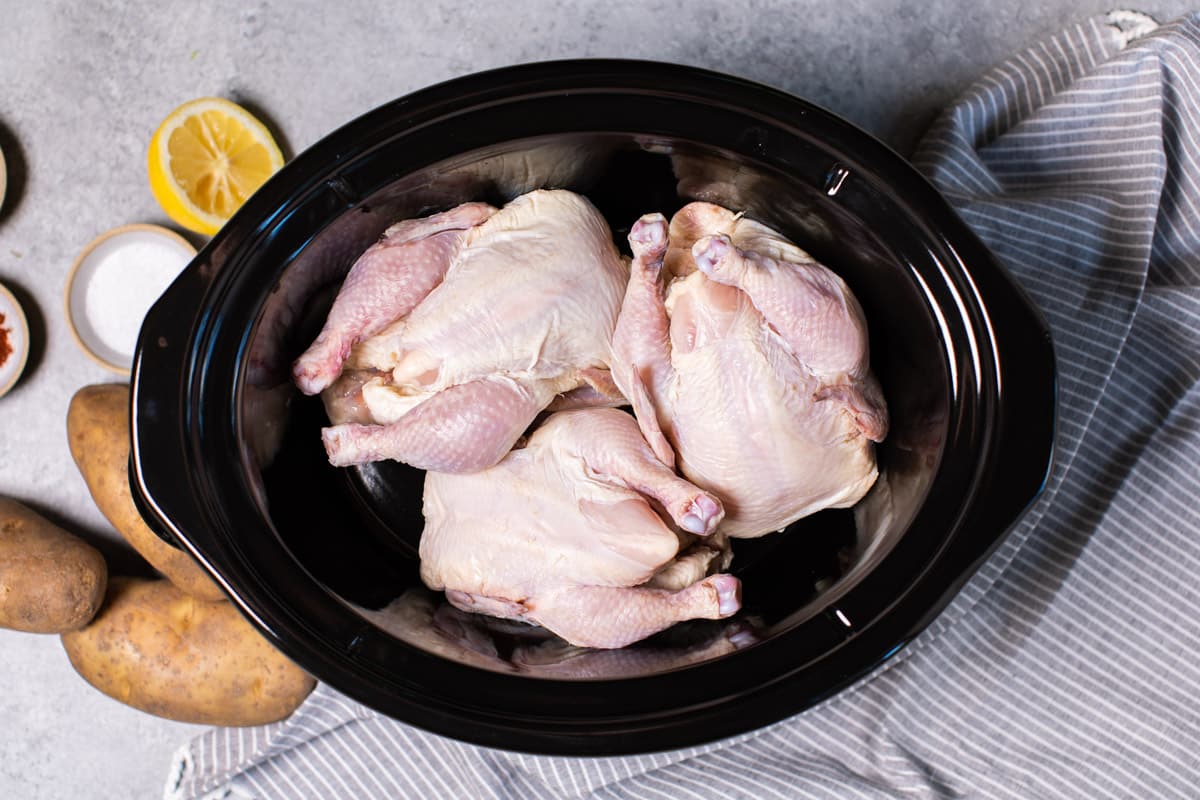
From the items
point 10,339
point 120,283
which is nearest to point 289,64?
point 120,283

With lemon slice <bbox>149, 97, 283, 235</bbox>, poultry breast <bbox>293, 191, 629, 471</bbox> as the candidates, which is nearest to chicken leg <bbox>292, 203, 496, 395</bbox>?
poultry breast <bbox>293, 191, 629, 471</bbox>

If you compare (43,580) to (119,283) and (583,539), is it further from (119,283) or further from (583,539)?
(583,539)

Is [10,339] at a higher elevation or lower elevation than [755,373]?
lower

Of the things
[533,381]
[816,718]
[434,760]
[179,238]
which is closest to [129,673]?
[434,760]

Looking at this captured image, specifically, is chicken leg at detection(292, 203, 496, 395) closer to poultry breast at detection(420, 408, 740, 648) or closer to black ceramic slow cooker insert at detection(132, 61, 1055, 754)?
black ceramic slow cooker insert at detection(132, 61, 1055, 754)

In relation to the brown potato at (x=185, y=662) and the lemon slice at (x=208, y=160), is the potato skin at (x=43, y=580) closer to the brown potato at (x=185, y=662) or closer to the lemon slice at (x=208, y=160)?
the brown potato at (x=185, y=662)

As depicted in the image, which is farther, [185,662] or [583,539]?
[185,662]

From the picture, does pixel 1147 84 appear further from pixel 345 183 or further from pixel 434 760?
pixel 434 760

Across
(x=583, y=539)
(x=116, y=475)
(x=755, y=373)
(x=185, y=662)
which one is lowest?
(x=185, y=662)

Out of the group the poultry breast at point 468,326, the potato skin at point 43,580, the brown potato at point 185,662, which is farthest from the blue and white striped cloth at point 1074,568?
the poultry breast at point 468,326
